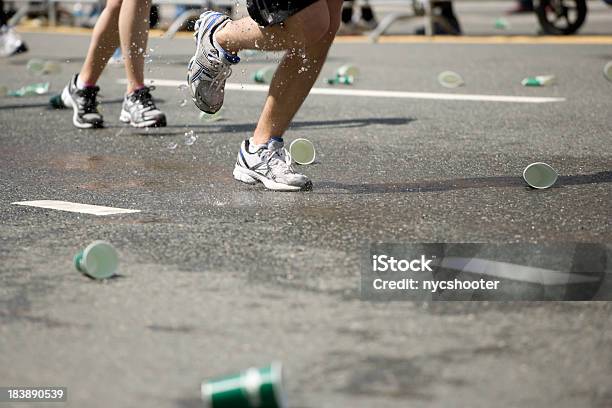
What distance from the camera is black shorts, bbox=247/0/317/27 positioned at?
466 cm

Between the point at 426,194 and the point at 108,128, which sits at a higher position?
the point at 426,194

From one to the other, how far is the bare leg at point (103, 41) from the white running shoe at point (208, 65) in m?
1.64

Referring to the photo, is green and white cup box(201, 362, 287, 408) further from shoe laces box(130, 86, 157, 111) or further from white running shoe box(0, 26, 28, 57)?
white running shoe box(0, 26, 28, 57)

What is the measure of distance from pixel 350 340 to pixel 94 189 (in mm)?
2379

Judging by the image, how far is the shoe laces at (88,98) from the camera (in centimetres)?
695

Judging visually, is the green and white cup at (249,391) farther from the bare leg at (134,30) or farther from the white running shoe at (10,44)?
the white running shoe at (10,44)

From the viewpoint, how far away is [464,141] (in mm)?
6434

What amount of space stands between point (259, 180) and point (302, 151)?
0.60 metres

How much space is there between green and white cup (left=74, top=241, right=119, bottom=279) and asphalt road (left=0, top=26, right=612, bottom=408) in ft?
0.18

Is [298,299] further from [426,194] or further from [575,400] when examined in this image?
[426,194]

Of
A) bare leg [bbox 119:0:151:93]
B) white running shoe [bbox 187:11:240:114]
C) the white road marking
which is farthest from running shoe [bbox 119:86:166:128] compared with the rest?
the white road marking

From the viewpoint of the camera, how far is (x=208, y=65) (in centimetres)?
513

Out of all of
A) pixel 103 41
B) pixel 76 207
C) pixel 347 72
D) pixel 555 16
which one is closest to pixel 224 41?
pixel 76 207

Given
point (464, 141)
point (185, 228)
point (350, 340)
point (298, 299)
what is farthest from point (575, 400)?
point (464, 141)
